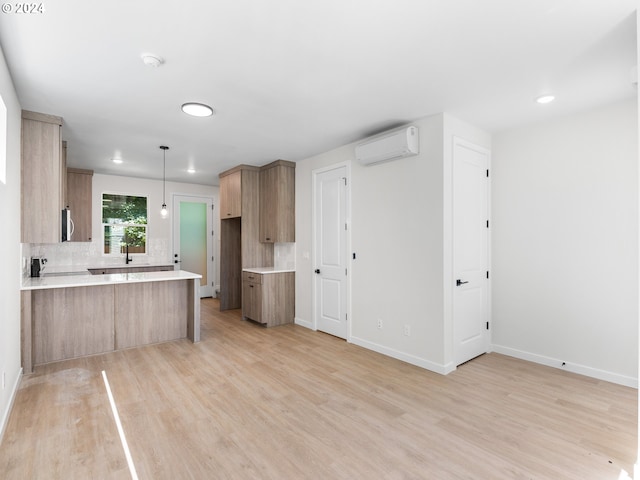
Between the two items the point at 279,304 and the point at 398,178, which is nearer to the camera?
Answer: the point at 398,178

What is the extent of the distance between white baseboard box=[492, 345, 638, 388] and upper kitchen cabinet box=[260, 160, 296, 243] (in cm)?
324

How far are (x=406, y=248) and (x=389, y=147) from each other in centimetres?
110

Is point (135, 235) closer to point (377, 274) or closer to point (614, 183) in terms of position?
point (377, 274)

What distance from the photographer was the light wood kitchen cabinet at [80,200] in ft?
19.4

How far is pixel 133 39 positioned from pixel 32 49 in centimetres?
73

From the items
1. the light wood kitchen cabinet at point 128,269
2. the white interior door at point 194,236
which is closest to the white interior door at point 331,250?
the light wood kitchen cabinet at point 128,269

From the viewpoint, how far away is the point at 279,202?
207 inches

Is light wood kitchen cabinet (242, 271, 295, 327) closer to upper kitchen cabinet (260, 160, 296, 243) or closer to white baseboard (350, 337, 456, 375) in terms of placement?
upper kitchen cabinet (260, 160, 296, 243)

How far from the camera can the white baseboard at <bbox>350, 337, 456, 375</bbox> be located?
3.34 m

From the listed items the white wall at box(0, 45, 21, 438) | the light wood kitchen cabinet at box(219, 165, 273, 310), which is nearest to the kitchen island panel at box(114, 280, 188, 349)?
the white wall at box(0, 45, 21, 438)

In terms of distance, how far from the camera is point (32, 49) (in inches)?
87.3

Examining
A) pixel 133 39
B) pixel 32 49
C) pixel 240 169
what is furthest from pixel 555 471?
pixel 240 169

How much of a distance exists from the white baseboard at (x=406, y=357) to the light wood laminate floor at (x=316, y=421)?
107 millimetres

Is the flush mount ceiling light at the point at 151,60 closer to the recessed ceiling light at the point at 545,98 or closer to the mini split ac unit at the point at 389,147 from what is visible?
the mini split ac unit at the point at 389,147
